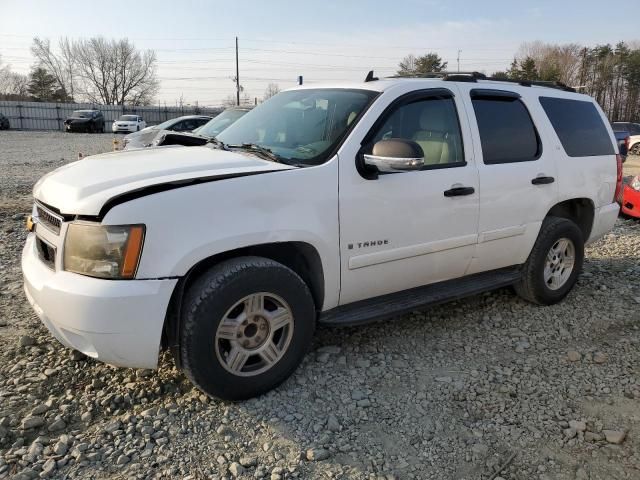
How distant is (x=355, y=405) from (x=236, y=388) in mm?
709

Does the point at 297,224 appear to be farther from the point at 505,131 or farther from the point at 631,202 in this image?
the point at 631,202

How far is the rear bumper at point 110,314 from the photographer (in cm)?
254

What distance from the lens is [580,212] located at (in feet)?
16.2

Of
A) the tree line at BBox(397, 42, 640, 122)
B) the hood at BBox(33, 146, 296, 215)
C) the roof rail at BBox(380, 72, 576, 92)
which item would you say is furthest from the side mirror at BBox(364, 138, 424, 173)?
the tree line at BBox(397, 42, 640, 122)

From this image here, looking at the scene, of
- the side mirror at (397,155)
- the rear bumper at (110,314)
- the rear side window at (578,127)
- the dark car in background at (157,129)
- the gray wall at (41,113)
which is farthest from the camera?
the gray wall at (41,113)

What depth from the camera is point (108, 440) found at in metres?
2.67

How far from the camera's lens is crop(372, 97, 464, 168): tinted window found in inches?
141

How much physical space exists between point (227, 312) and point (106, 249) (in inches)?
27.6

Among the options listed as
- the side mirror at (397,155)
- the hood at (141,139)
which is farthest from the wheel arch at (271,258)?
the hood at (141,139)

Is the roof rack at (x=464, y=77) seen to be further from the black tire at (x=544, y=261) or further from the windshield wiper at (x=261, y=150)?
the black tire at (x=544, y=261)

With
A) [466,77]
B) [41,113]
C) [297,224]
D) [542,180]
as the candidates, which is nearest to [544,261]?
[542,180]

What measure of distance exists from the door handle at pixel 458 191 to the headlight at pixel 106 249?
80.8 inches

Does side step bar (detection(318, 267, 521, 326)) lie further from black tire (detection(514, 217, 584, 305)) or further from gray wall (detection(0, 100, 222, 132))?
gray wall (detection(0, 100, 222, 132))

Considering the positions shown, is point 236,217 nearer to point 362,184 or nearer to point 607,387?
point 362,184
